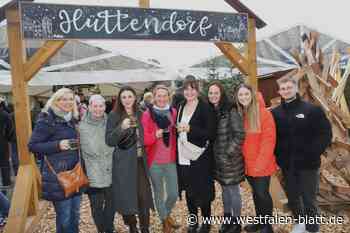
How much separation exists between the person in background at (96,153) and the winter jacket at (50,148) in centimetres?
25

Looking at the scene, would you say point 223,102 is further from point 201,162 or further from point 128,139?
point 128,139

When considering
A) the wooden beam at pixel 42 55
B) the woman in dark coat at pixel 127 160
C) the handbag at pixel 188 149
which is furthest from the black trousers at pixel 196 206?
the wooden beam at pixel 42 55

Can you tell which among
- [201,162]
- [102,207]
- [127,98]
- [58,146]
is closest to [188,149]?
A: [201,162]

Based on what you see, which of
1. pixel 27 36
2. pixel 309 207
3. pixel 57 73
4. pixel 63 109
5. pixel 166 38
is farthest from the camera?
pixel 57 73

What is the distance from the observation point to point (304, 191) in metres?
3.75

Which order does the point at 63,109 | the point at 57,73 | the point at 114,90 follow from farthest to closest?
1. the point at 114,90
2. the point at 57,73
3. the point at 63,109

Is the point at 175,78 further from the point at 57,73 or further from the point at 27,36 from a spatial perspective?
the point at 27,36

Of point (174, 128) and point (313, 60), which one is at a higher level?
point (313, 60)

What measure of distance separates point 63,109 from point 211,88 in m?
1.50

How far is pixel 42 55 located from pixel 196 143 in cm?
209

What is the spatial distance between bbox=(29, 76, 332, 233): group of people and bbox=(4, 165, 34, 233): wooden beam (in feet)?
2.71

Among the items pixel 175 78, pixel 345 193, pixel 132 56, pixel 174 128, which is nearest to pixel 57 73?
pixel 132 56

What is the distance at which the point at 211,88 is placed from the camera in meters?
3.93

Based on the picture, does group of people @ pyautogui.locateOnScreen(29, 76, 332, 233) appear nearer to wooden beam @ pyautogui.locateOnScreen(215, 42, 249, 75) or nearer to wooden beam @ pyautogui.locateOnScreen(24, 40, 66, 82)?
wooden beam @ pyautogui.locateOnScreen(24, 40, 66, 82)
